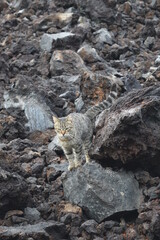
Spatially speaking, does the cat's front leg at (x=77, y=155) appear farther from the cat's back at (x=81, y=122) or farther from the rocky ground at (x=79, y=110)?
the cat's back at (x=81, y=122)

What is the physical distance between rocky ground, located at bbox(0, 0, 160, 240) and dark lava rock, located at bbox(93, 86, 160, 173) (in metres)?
0.03

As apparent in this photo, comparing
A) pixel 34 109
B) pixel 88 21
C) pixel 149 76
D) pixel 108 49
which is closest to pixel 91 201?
pixel 34 109

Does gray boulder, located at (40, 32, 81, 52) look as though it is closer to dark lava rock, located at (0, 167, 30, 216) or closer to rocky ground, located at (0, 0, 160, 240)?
rocky ground, located at (0, 0, 160, 240)

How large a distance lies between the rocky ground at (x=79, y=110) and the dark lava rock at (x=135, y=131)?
0.03 metres

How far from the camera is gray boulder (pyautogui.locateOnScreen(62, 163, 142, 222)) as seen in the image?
47.5 ft

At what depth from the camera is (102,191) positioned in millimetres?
14766

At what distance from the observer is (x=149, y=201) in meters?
14.2

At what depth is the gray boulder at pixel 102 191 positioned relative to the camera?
14.5m

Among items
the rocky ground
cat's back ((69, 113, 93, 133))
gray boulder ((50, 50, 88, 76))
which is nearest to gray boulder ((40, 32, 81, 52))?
Result: the rocky ground

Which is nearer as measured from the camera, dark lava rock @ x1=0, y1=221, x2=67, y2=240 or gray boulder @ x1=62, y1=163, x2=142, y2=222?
dark lava rock @ x1=0, y1=221, x2=67, y2=240

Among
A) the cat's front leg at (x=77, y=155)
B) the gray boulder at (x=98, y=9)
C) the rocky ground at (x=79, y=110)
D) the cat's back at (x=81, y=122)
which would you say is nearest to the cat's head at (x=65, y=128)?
the cat's back at (x=81, y=122)

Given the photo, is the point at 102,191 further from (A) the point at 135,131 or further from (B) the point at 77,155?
(A) the point at 135,131

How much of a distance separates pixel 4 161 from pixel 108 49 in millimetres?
16748

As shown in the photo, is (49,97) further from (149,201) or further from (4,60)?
(149,201)
